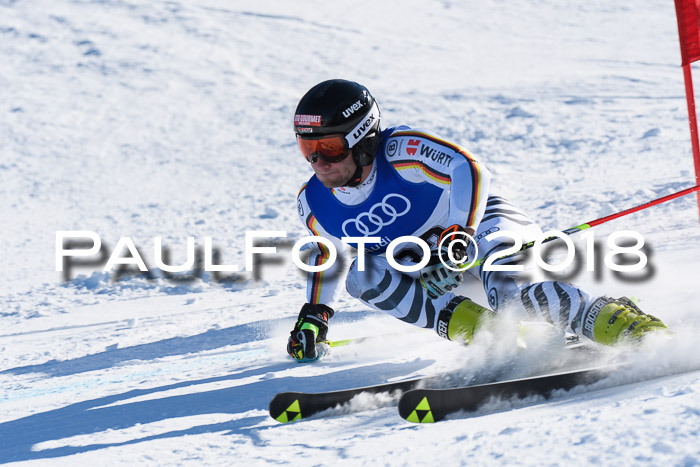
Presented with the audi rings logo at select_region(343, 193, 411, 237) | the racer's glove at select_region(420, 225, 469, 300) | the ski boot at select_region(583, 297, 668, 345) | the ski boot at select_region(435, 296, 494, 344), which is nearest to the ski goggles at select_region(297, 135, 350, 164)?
the audi rings logo at select_region(343, 193, 411, 237)

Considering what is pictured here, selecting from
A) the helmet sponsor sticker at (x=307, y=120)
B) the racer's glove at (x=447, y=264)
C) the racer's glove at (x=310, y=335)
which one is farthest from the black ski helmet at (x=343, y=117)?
the racer's glove at (x=310, y=335)

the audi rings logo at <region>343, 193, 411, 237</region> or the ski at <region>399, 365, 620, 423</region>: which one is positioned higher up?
the audi rings logo at <region>343, 193, 411, 237</region>

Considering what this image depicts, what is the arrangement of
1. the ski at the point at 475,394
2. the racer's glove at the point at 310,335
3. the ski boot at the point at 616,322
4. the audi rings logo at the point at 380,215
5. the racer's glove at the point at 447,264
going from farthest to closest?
the racer's glove at the point at 310,335, the audi rings logo at the point at 380,215, the racer's glove at the point at 447,264, the ski boot at the point at 616,322, the ski at the point at 475,394

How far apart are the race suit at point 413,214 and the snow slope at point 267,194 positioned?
0.33 metres

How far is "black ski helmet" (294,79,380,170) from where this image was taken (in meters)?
3.40

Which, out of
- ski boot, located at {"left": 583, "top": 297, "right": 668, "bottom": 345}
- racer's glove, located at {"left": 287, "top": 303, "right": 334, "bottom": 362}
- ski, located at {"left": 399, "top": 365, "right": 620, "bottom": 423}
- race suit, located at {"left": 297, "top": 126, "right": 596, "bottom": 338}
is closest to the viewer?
ski, located at {"left": 399, "top": 365, "right": 620, "bottom": 423}

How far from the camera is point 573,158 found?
9.68 m

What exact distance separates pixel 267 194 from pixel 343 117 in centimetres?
604

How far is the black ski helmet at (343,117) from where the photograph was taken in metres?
3.40

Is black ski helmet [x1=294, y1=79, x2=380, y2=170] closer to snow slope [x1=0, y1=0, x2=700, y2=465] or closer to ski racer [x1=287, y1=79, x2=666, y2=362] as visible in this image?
ski racer [x1=287, y1=79, x2=666, y2=362]

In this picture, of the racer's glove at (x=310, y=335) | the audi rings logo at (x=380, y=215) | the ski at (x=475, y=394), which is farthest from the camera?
the racer's glove at (x=310, y=335)

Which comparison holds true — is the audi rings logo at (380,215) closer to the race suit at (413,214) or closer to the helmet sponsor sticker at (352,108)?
the race suit at (413,214)

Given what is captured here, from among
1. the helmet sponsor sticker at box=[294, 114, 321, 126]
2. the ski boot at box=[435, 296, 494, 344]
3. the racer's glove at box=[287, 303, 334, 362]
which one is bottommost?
the racer's glove at box=[287, 303, 334, 362]

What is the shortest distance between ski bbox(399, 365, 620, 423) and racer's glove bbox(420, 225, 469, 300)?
28.5 inches
